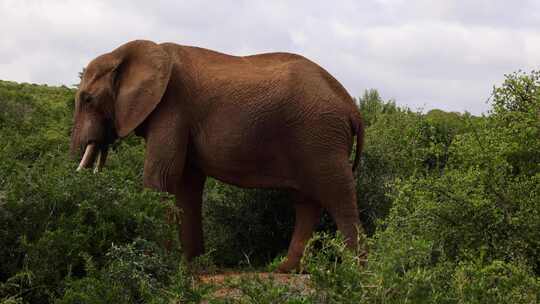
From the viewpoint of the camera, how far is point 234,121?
9.54 metres

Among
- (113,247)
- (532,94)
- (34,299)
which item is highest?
(532,94)

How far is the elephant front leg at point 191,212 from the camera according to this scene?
410 inches

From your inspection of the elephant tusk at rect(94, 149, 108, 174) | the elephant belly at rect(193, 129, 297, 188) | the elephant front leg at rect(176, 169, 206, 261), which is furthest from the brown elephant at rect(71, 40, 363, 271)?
the elephant front leg at rect(176, 169, 206, 261)

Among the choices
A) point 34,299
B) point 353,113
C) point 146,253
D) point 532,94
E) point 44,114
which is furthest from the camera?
point 44,114

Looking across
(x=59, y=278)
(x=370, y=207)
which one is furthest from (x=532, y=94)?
(x=59, y=278)

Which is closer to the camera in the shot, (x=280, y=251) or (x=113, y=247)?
(x=113, y=247)

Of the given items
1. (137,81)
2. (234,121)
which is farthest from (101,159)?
(234,121)

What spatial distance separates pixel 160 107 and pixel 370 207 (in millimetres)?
3671

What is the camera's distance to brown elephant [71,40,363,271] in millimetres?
9500

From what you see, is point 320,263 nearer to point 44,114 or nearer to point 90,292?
point 90,292

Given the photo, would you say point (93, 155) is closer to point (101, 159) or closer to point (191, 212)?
point (101, 159)

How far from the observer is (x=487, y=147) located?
873 cm

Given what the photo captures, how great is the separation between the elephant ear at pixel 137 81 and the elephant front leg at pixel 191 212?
1112mm

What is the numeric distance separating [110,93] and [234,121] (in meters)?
1.57
